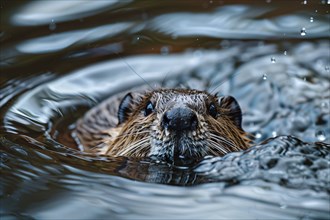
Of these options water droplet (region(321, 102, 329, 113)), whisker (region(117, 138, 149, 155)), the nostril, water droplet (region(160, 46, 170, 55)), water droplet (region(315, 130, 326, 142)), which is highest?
water droplet (region(160, 46, 170, 55))

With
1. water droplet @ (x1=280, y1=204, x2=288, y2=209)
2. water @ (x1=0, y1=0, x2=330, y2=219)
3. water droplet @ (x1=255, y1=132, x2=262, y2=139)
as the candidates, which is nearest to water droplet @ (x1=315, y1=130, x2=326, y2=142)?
water @ (x1=0, y1=0, x2=330, y2=219)

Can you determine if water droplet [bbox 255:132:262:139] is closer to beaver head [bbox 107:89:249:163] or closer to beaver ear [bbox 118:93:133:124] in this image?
beaver head [bbox 107:89:249:163]

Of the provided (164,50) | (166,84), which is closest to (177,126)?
(166,84)

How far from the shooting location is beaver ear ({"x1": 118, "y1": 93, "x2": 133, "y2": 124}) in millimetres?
6621

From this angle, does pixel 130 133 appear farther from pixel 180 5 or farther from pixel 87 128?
pixel 180 5

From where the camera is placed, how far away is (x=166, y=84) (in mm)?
8141

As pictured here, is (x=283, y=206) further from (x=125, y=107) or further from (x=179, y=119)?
(x=125, y=107)

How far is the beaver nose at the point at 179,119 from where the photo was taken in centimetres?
514

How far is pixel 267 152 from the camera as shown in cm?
515

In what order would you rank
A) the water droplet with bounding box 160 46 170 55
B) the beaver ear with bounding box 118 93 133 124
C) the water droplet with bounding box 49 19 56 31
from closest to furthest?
the beaver ear with bounding box 118 93 133 124, the water droplet with bounding box 160 46 170 55, the water droplet with bounding box 49 19 56 31

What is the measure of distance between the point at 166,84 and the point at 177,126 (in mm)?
2998

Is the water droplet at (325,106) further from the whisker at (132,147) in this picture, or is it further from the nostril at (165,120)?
the nostril at (165,120)

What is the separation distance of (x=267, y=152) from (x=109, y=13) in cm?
443

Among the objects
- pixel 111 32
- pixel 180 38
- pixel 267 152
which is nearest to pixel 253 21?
pixel 180 38
